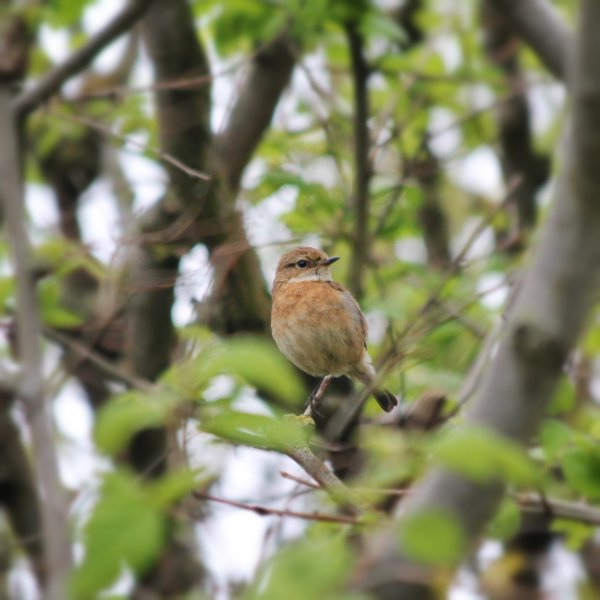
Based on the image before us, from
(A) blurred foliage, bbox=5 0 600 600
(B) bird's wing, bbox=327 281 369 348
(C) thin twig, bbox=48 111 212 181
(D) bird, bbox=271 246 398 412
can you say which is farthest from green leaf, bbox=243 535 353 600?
(B) bird's wing, bbox=327 281 369 348

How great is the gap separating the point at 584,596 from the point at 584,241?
5.13 metres

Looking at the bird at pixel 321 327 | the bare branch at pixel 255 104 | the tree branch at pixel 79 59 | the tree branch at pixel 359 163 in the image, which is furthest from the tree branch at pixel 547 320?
the tree branch at pixel 79 59

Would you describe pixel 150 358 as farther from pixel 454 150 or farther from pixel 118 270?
pixel 454 150

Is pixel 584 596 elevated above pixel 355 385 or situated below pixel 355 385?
below

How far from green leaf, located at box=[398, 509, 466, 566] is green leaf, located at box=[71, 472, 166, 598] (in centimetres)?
62

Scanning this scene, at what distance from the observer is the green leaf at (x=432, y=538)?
7.80ft

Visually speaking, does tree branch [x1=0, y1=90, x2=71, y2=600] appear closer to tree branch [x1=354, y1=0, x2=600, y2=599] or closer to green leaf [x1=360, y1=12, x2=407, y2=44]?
tree branch [x1=354, y1=0, x2=600, y2=599]

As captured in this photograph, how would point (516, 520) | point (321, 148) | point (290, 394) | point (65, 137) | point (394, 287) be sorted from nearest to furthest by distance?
1. point (290, 394)
2. point (516, 520)
3. point (321, 148)
4. point (394, 287)
5. point (65, 137)

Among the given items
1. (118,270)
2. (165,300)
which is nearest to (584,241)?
(165,300)

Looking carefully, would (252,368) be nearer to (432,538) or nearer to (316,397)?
(432,538)

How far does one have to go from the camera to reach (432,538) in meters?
2.39

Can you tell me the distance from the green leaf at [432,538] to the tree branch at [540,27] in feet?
17.8

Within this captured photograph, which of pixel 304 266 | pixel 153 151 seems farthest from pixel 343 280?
pixel 153 151

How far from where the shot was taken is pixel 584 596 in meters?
7.22
